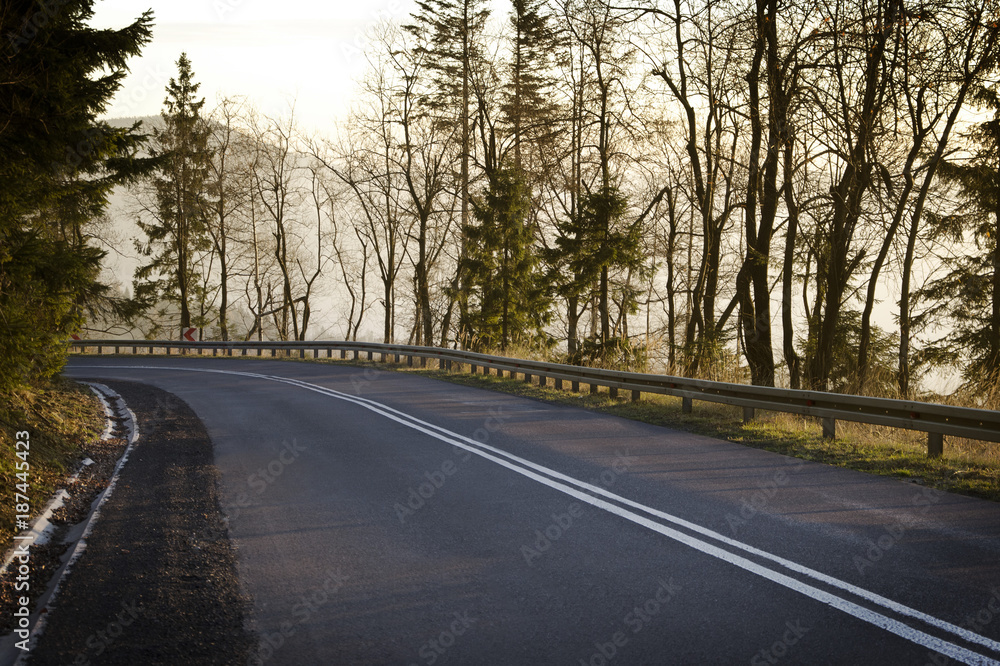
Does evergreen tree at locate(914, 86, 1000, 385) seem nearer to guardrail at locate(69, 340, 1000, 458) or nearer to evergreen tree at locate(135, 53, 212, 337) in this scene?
guardrail at locate(69, 340, 1000, 458)

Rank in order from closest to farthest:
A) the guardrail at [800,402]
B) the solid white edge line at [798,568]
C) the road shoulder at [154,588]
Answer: the solid white edge line at [798,568] < the road shoulder at [154,588] < the guardrail at [800,402]

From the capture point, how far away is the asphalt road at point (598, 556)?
13.1ft

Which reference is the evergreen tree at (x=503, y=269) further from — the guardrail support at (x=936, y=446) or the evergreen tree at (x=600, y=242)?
the guardrail support at (x=936, y=446)

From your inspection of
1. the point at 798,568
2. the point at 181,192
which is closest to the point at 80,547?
the point at 798,568

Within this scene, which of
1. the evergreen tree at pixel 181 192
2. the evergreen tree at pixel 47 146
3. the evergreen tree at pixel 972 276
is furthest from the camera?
the evergreen tree at pixel 181 192

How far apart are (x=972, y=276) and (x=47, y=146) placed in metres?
28.0

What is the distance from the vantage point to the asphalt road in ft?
13.1

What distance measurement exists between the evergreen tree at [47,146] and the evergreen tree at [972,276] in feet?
73.9

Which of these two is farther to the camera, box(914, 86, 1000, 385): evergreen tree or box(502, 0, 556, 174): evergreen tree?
box(502, 0, 556, 174): evergreen tree

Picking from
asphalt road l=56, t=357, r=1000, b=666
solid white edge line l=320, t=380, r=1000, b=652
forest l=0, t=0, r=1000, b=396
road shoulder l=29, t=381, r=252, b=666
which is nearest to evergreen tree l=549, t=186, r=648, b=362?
forest l=0, t=0, r=1000, b=396

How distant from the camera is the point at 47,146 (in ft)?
31.6

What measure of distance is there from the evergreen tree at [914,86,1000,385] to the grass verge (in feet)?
76.3

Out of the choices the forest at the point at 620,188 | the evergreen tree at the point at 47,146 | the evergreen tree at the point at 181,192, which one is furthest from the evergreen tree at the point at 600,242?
the evergreen tree at the point at 181,192

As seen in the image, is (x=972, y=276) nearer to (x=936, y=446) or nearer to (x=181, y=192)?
(x=936, y=446)
